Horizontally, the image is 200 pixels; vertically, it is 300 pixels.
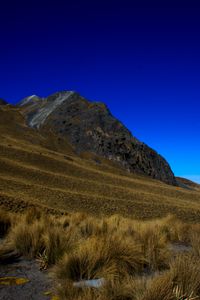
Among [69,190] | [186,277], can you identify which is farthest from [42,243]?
[69,190]

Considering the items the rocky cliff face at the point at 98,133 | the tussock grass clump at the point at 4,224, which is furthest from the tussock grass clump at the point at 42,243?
the rocky cliff face at the point at 98,133

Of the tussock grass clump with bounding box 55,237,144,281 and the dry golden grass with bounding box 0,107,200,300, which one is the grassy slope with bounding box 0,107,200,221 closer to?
the dry golden grass with bounding box 0,107,200,300

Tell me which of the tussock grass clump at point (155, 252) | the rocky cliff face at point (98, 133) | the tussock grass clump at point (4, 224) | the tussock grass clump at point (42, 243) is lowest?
the tussock grass clump at point (4, 224)

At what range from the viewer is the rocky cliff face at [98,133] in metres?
63.1

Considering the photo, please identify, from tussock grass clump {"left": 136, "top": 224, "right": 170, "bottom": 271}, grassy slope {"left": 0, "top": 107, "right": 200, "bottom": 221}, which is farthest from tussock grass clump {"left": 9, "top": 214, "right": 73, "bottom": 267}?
grassy slope {"left": 0, "top": 107, "right": 200, "bottom": 221}

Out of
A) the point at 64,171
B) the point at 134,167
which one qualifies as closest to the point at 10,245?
the point at 64,171

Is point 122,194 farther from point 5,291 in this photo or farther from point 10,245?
point 5,291

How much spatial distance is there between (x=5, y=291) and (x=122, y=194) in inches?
1162

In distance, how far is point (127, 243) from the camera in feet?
18.4

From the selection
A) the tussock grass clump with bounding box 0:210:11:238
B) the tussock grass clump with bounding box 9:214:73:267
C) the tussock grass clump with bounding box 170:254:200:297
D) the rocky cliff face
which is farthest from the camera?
the rocky cliff face

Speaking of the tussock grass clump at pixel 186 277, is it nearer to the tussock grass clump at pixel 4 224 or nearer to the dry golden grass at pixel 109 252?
the dry golden grass at pixel 109 252

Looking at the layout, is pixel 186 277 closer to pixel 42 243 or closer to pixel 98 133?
pixel 42 243

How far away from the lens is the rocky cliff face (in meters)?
63.1

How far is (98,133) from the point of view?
6456cm
